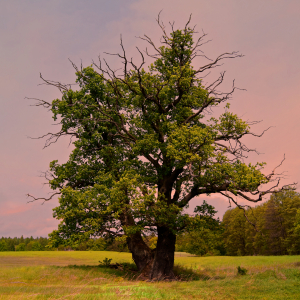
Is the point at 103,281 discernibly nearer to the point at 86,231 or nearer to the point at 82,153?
the point at 86,231

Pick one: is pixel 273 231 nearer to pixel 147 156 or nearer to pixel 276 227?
pixel 276 227

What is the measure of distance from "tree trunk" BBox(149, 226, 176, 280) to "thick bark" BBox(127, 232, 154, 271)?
1108 mm

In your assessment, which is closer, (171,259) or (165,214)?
(165,214)

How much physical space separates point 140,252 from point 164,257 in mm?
2431

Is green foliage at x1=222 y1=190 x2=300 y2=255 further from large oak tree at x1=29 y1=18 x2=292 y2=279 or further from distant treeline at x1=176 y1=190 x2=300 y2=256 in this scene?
large oak tree at x1=29 y1=18 x2=292 y2=279

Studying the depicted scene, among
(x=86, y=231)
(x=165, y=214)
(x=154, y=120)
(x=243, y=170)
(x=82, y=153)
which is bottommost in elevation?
(x=86, y=231)

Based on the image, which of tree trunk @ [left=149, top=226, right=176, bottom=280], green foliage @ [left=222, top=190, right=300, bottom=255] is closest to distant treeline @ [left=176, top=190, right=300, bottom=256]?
green foliage @ [left=222, top=190, right=300, bottom=255]

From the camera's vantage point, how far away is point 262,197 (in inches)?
747

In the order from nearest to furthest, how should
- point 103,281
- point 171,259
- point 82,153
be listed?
point 103,281 < point 171,259 < point 82,153

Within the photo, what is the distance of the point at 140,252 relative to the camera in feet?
73.7

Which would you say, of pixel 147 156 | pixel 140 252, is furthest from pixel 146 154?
pixel 140 252

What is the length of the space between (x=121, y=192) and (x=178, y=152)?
16.2ft

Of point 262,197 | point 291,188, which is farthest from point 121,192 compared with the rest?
point 291,188

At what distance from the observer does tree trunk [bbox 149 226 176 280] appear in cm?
2075
